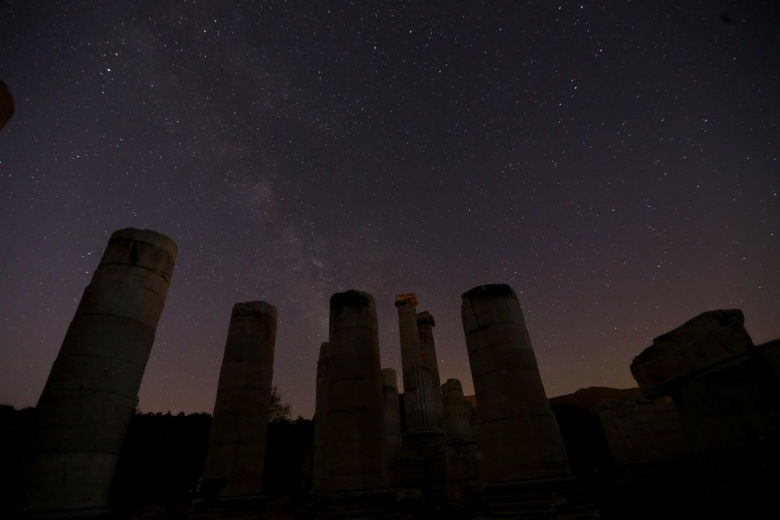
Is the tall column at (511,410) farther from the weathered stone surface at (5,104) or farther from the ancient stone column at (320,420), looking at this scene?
the weathered stone surface at (5,104)

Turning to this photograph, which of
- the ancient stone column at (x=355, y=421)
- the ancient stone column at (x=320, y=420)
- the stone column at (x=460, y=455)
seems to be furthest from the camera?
the ancient stone column at (x=320, y=420)

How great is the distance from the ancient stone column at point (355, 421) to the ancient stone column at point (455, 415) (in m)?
10.9

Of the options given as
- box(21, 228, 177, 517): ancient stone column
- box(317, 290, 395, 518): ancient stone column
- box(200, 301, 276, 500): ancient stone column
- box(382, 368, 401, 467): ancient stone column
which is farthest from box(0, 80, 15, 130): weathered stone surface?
box(382, 368, 401, 467): ancient stone column

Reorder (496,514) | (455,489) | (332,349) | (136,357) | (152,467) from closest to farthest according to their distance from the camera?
(496,514)
(136,357)
(332,349)
(455,489)
(152,467)

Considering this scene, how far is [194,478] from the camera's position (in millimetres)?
27266

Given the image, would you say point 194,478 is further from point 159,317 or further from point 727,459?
point 727,459

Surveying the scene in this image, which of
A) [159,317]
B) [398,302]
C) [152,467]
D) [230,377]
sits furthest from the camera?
[152,467]

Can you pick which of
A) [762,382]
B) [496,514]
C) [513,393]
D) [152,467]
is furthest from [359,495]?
[152,467]

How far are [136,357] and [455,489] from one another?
38.8 feet

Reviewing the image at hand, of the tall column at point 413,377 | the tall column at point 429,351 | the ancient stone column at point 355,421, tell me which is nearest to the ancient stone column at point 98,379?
the ancient stone column at point 355,421

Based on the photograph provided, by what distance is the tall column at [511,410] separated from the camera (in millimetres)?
7367

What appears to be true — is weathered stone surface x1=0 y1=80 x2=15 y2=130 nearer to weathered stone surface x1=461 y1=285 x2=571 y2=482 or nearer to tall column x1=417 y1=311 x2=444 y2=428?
weathered stone surface x1=461 y1=285 x2=571 y2=482

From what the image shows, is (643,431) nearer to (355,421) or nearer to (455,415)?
(455,415)

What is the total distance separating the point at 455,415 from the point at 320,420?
25.7 feet
